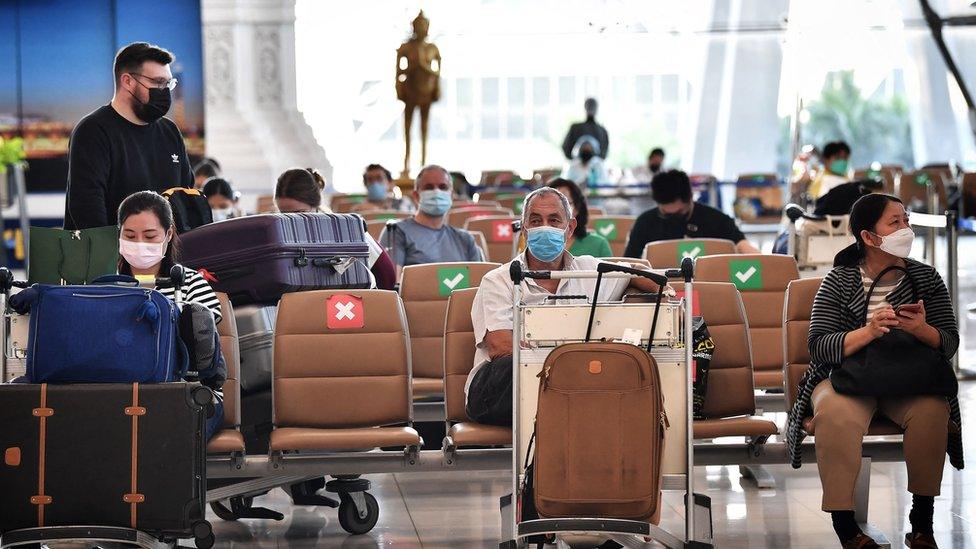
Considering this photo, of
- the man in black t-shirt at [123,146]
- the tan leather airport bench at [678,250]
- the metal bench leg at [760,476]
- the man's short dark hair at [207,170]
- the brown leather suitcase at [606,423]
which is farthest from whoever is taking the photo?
the man's short dark hair at [207,170]

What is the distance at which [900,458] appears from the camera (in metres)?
4.82

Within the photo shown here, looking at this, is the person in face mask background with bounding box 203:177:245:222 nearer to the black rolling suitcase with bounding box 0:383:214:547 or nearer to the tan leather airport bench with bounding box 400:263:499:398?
the tan leather airport bench with bounding box 400:263:499:398

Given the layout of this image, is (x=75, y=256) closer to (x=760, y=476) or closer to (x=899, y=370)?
(x=899, y=370)

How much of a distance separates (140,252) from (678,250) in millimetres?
3161

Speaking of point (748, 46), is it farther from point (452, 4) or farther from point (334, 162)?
point (334, 162)

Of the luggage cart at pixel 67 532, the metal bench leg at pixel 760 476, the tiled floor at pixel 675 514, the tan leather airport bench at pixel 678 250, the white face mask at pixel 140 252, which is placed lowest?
the tiled floor at pixel 675 514

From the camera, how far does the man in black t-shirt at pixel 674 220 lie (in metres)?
7.73

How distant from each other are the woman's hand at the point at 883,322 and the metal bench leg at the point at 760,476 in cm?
141

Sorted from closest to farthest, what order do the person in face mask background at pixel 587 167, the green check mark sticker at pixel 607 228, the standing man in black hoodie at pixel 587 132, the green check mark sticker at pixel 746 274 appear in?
the green check mark sticker at pixel 746 274 < the green check mark sticker at pixel 607 228 < the person in face mask background at pixel 587 167 < the standing man in black hoodie at pixel 587 132

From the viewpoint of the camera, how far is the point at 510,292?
4.91 m

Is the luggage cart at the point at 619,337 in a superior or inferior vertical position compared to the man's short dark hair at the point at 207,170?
inferior

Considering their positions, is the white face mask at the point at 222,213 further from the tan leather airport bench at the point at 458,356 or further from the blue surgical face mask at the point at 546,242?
the blue surgical face mask at the point at 546,242

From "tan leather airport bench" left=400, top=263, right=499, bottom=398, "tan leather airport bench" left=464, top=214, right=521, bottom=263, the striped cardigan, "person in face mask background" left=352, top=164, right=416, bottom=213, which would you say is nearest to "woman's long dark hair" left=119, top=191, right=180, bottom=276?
"tan leather airport bench" left=400, top=263, right=499, bottom=398

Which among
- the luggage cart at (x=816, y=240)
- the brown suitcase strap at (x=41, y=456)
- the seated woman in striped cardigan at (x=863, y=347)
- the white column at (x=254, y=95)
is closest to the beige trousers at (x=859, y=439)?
the seated woman in striped cardigan at (x=863, y=347)
